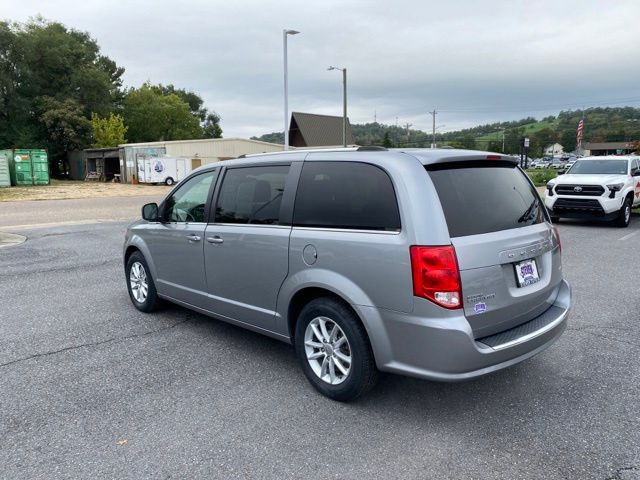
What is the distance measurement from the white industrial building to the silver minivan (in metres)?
33.0

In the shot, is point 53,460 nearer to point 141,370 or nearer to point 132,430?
point 132,430

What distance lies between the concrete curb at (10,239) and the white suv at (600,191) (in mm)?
13198

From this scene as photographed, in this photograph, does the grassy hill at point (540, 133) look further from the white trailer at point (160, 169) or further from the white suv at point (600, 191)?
the white suv at point (600, 191)

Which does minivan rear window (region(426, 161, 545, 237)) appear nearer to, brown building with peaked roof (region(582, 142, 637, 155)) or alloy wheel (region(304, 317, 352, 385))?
alloy wheel (region(304, 317, 352, 385))

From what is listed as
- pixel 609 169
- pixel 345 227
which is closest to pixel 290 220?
pixel 345 227

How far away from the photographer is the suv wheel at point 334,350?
3.25 meters

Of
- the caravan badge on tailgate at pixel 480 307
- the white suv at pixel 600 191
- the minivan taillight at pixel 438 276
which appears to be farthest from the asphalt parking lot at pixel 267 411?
the white suv at pixel 600 191

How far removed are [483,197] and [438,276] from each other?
80cm

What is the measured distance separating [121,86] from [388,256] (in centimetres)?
7240

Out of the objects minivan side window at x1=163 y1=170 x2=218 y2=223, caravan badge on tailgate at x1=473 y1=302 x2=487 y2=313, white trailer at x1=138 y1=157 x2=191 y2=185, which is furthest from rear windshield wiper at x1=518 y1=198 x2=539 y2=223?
white trailer at x1=138 y1=157 x2=191 y2=185

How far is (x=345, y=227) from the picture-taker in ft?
11.0

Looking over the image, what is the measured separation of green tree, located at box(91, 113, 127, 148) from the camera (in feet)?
157

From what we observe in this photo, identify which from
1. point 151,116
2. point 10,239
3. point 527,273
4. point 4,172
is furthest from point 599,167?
point 151,116

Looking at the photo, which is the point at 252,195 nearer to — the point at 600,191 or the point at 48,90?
the point at 600,191
